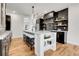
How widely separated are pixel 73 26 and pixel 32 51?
0.92 metres

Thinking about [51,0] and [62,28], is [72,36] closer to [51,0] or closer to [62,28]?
[62,28]

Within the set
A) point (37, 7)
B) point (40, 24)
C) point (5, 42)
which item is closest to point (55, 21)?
point (40, 24)

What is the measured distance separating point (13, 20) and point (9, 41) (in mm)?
412

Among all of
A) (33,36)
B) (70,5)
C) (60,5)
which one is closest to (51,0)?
(60,5)

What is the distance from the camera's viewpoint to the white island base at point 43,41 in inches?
84.6

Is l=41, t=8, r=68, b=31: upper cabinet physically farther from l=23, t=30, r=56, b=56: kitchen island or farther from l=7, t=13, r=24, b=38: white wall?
l=7, t=13, r=24, b=38: white wall

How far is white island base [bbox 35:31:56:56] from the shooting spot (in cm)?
215

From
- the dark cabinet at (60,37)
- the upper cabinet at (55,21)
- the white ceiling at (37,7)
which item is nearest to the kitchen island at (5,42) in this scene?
the white ceiling at (37,7)

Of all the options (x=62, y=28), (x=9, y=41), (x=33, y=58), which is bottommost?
(x=33, y=58)

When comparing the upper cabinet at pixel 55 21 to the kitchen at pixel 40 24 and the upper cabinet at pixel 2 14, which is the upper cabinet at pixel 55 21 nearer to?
the kitchen at pixel 40 24

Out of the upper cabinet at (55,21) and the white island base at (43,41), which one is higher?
the upper cabinet at (55,21)

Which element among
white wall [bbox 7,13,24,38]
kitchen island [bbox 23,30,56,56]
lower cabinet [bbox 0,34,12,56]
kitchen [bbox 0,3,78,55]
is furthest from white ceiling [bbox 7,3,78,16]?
lower cabinet [bbox 0,34,12,56]

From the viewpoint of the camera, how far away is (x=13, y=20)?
214 centimetres

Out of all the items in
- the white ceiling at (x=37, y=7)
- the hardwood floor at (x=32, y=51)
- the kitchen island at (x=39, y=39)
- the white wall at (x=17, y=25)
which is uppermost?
the white ceiling at (x=37, y=7)
